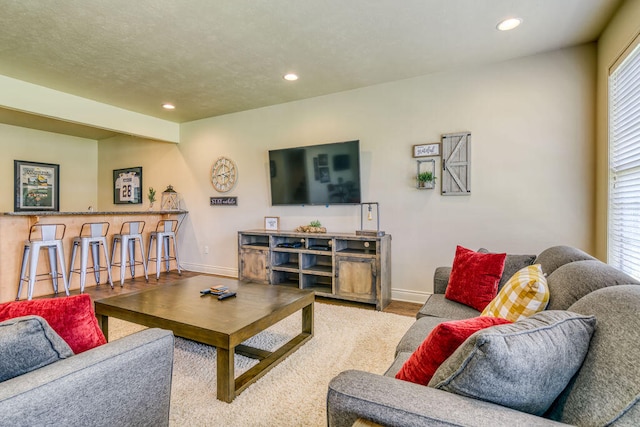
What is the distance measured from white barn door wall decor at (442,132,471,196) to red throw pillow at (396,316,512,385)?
273 centimetres

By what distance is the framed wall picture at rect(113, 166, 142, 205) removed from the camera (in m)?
6.23

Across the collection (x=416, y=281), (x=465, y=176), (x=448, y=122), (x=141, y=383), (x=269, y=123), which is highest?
(x=269, y=123)

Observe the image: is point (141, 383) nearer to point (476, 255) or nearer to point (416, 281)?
point (476, 255)

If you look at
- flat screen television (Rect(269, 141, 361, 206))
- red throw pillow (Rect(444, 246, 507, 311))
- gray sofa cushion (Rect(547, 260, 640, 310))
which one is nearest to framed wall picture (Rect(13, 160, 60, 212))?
flat screen television (Rect(269, 141, 361, 206))

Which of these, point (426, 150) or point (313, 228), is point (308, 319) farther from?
point (426, 150)

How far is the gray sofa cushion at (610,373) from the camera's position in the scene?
0.71m

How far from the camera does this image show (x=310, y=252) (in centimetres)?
395

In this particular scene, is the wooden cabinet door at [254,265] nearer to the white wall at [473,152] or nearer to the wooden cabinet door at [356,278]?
the white wall at [473,152]

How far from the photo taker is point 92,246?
14.8ft

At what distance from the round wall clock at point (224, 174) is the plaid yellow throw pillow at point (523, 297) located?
4.31 meters

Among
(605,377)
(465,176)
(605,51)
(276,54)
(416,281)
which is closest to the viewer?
(605,377)

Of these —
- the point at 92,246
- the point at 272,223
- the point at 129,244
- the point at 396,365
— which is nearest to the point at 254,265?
the point at 272,223

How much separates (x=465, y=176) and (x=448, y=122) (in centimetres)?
64

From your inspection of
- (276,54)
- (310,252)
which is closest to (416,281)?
(310,252)
